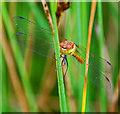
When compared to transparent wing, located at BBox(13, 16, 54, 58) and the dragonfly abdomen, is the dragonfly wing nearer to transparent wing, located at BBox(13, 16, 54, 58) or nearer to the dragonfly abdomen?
transparent wing, located at BBox(13, 16, 54, 58)

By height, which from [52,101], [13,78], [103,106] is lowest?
[52,101]

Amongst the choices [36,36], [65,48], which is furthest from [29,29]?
[65,48]

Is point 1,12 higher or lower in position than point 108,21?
higher

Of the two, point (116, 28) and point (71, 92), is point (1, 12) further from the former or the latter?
point (116, 28)

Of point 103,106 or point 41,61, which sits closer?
point 103,106

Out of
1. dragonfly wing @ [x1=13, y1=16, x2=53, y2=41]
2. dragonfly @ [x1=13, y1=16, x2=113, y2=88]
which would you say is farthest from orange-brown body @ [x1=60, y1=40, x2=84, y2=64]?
dragonfly wing @ [x1=13, y1=16, x2=53, y2=41]

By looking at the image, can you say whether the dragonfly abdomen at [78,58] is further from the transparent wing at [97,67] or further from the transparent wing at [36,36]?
the transparent wing at [36,36]

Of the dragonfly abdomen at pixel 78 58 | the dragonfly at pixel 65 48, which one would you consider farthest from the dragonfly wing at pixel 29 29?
the dragonfly abdomen at pixel 78 58

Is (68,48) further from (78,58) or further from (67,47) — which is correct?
(78,58)

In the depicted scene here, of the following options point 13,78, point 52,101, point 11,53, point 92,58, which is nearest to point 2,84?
point 13,78
